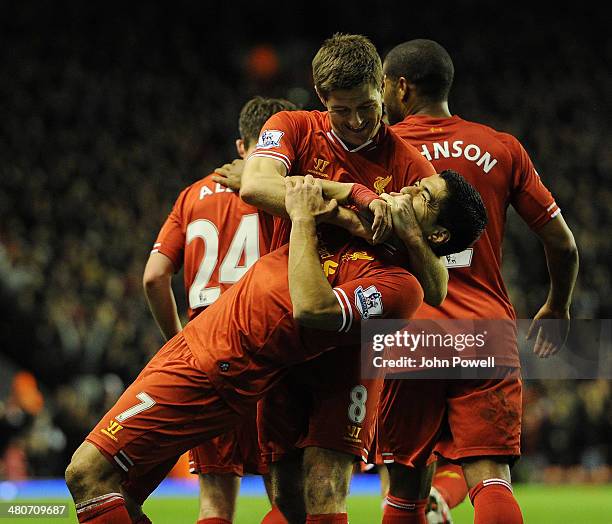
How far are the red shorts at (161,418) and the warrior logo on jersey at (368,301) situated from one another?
639 mm

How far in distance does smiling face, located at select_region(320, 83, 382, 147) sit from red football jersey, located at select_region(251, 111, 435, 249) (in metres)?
0.07

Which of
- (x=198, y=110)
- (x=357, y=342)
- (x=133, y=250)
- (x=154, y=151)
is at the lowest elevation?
(x=357, y=342)

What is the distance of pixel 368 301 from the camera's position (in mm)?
3684

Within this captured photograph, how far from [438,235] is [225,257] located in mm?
1608

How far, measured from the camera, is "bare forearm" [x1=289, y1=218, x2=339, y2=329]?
3.58 m

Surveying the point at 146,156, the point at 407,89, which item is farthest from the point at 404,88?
the point at 146,156

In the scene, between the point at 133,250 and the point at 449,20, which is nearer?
the point at 133,250

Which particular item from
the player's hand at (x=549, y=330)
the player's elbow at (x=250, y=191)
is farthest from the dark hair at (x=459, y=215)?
the player's hand at (x=549, y=330)

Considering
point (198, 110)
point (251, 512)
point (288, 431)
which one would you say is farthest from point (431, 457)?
point (198, 110)

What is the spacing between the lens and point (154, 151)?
20.4m

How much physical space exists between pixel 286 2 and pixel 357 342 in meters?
23.8

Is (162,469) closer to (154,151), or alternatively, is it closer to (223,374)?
(223,374)

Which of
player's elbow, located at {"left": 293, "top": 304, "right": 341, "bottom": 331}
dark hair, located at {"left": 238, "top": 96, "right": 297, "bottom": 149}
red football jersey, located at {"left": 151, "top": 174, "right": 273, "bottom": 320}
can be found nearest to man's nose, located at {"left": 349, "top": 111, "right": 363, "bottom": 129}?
player's elbow, located at {"left": 293, "top": 304, "right": 341, "bottom": 331}

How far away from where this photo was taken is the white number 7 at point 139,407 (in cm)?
368
